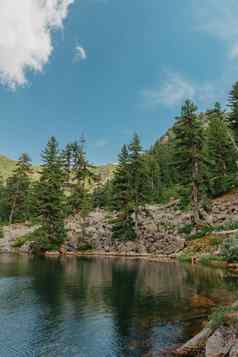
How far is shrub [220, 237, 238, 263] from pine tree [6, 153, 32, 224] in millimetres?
60503

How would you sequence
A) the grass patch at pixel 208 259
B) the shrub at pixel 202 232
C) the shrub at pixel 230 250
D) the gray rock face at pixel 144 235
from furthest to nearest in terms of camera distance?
the gray rock face at pixel 144 235
the shrub at pixel 202 232
the grass patch at pixel 208 259
the shrub at pixel 230 250

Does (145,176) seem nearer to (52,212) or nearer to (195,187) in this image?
(195,187)

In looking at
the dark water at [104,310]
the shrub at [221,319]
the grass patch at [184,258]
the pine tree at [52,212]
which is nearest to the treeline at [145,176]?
the pine tree at [52,212]

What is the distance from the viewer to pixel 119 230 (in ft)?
194

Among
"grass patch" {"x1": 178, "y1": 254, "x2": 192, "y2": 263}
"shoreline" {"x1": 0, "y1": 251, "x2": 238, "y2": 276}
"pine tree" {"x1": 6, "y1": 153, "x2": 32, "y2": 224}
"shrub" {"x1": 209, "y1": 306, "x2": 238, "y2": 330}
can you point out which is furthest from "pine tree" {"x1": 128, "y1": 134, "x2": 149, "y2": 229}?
"shrub" {"x1": 209, "y1": 306, "x2": 238, "y2": 330}

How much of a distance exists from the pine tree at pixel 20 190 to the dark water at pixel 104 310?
52296mm

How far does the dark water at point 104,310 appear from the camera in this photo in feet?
46.9

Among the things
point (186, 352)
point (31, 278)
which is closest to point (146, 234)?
point (31, 278)

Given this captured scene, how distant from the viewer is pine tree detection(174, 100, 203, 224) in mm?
50625

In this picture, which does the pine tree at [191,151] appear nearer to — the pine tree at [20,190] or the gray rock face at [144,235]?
the gray rock face at [144,235]

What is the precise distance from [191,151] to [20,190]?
54071 mm

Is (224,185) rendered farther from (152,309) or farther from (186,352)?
(186,352)

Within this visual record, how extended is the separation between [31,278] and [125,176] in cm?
3187

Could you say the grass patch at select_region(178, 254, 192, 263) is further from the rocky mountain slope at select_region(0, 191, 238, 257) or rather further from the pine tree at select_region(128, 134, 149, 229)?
the pine tree at select_region(128, 134, 149, 229)
